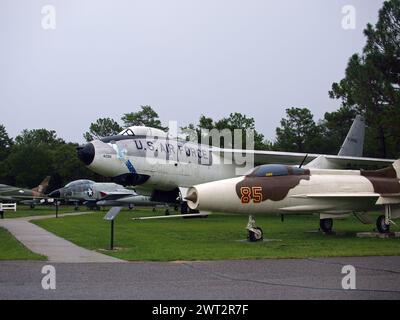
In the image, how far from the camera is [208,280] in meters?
8.83

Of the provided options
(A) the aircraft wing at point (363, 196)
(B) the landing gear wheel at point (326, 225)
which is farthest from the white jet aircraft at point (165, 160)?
(A) the aircraft wing at point (363, 196)

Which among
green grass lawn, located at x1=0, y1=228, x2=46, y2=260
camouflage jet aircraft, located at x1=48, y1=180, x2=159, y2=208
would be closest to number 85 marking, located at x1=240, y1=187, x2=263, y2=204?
green grass lawn, located at x1=0, y1=228, x2=46, y2=260

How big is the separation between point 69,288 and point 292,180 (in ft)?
32.4

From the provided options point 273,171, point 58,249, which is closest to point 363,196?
point 273,171

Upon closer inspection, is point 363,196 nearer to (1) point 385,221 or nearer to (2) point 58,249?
(1) point 385,221

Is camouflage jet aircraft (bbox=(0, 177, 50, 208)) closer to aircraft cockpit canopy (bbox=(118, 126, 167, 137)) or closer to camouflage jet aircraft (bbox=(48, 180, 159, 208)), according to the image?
camouflage jet aircraft (bbox=(48, 180, 159, 208))

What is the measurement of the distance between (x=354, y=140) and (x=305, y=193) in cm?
1712

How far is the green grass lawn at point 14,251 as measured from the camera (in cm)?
1185

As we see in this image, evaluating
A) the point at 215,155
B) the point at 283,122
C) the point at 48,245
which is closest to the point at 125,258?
the point at 48,245

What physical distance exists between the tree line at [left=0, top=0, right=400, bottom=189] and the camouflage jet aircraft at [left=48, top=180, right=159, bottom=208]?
18535mm

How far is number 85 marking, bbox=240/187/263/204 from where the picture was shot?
51.5 ft

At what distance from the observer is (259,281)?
8766 mm

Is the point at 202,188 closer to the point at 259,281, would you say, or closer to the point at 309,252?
the point at 309,252

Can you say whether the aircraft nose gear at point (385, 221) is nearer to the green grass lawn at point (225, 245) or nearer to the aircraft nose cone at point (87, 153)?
the green grass lawn at point (225, 245)
